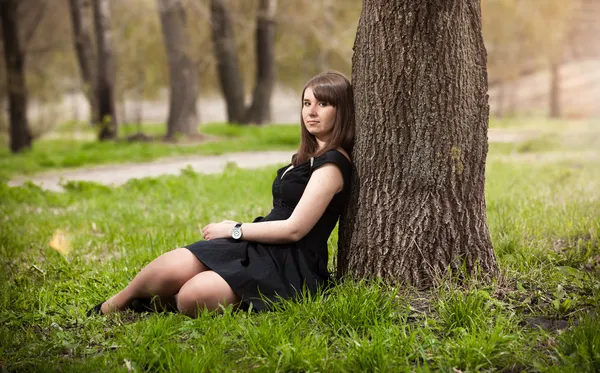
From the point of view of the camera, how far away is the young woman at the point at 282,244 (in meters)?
3.71

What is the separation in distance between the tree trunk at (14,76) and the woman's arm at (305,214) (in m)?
15.4

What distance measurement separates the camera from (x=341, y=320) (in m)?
3.40

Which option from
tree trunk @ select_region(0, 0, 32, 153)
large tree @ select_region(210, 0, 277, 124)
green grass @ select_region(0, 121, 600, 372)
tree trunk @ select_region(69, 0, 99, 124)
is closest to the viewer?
green grass @ select_region(0, 121, 600, 372)

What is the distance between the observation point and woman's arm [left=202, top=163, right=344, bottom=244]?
12.3ft

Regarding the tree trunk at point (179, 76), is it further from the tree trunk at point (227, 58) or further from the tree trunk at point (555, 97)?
the tree trunk at point (555, 97)

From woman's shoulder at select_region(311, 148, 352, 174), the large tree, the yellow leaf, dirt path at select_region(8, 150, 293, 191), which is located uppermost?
the large tree

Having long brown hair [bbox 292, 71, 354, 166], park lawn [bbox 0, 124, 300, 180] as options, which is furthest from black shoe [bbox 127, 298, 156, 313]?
Result: park lawn [bbox 0, 124, 300, 180]

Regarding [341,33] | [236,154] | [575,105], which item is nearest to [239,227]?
[236,154]

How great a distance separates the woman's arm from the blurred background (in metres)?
13.0

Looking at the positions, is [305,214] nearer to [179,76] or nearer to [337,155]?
[337,155]

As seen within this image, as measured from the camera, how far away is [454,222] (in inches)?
151

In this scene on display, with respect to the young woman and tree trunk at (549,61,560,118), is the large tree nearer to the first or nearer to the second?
tree trunk at (549,61,560,118)

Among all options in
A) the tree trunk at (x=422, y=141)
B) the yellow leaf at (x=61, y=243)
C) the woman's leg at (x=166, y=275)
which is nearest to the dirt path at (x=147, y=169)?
the yellow leaf at (x=61, y=243)

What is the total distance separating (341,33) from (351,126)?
15590mm
